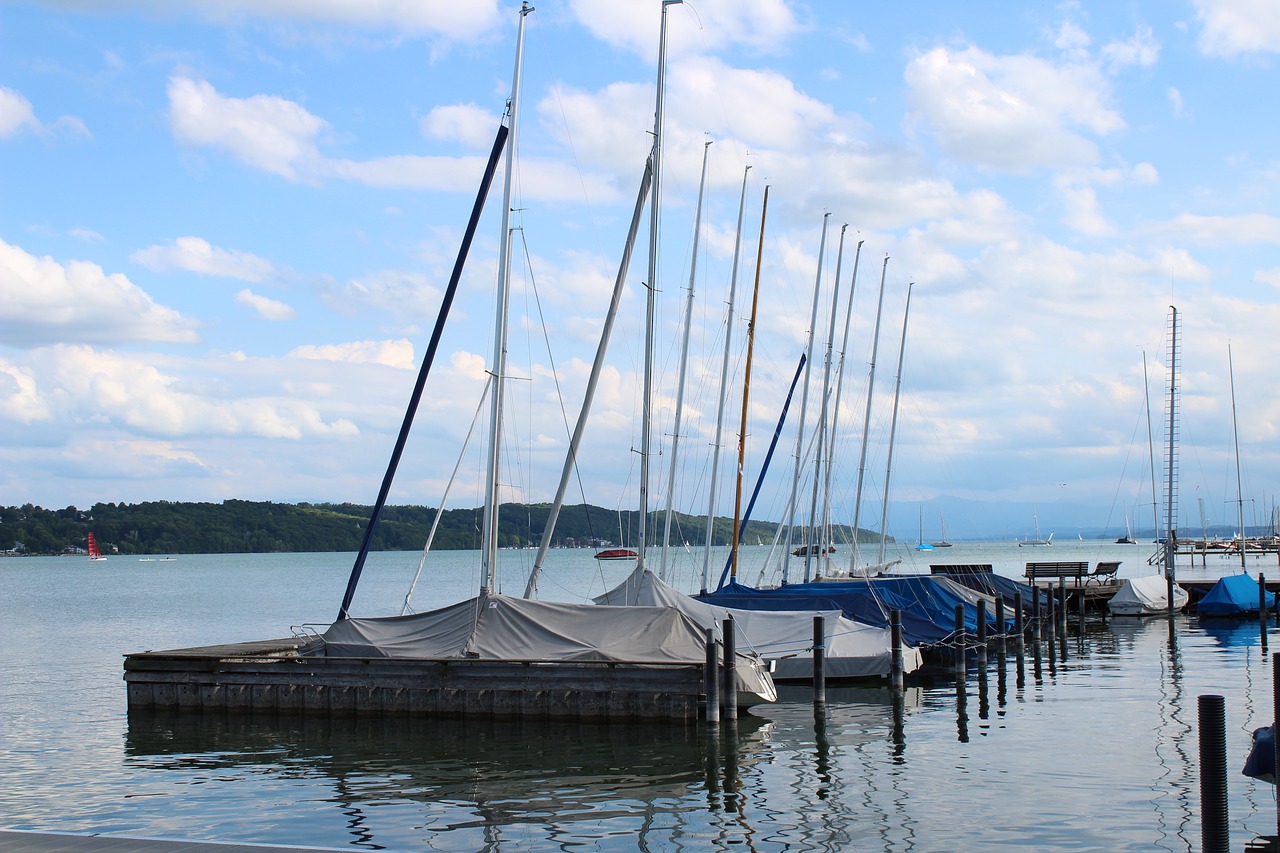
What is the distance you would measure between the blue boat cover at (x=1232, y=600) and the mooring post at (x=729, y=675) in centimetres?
3814

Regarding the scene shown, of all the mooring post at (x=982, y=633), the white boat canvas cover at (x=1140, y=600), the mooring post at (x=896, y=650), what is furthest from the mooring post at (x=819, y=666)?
the white boat canvas cover at (x=1140, y=600)

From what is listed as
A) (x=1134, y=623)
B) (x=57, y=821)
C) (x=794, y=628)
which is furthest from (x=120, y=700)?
(x=1134, y=623)

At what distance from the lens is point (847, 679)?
32.7 meters

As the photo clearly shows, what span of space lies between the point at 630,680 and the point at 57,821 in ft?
34.9

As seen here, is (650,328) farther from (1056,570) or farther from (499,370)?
(1056,570)

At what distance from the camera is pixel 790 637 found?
3138 centimetres

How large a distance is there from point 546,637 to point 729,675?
166 inches

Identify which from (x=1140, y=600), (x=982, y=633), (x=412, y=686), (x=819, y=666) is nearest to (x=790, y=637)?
(x=819, y=666)

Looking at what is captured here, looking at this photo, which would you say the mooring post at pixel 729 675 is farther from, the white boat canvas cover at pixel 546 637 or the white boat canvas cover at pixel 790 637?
the white boat canvas cover at pixel 790 637

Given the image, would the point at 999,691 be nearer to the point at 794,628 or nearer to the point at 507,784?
the point at 794,628

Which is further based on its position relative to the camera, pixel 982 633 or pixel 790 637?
pixel 982 633

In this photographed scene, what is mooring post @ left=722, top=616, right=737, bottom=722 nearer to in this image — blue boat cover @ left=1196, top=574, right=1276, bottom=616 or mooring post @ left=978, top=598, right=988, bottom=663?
mooring post @ left=978, top=598, right=988, bottom=663

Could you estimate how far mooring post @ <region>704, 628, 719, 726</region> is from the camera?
77.3 feet

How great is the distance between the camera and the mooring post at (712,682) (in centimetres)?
2355
